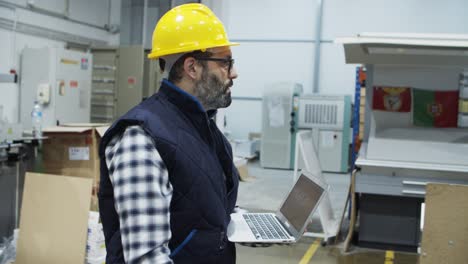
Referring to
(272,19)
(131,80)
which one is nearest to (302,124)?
(272,19)

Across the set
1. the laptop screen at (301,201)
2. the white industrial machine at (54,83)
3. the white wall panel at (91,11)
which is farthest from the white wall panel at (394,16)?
the laptop screen at (301,201)

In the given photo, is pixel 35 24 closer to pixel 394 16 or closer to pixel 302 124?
pixel 302 124

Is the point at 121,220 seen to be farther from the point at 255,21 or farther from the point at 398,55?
the point at 255,21

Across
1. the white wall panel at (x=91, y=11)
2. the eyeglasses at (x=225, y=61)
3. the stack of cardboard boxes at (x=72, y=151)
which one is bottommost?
the stack of cardboard boxes at (x=72, y=151)

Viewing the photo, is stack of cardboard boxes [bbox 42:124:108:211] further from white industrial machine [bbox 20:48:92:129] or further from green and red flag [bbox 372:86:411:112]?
white industrial machine [bbox 20:48:92:129]

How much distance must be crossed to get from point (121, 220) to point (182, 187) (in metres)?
0.17

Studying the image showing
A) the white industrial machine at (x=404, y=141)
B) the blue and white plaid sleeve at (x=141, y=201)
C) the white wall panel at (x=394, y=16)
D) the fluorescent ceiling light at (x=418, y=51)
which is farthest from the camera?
the white wall panel at (x=394, y=16)

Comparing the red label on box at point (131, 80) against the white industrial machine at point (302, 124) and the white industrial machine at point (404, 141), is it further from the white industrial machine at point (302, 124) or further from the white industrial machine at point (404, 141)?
the white industrial machine at point (404, 141)

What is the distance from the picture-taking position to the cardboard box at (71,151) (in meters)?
4.29

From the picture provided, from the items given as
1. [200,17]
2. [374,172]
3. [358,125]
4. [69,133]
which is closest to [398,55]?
[374,172]

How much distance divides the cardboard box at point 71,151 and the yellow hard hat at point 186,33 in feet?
9.95

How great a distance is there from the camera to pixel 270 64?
10.5 meters

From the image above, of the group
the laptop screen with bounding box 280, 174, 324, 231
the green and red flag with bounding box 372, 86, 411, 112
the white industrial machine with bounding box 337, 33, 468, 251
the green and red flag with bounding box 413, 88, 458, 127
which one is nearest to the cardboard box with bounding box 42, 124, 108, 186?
the white industrial machine with bounding box 337, 33, 468, 251

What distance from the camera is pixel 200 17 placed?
1.41 m
